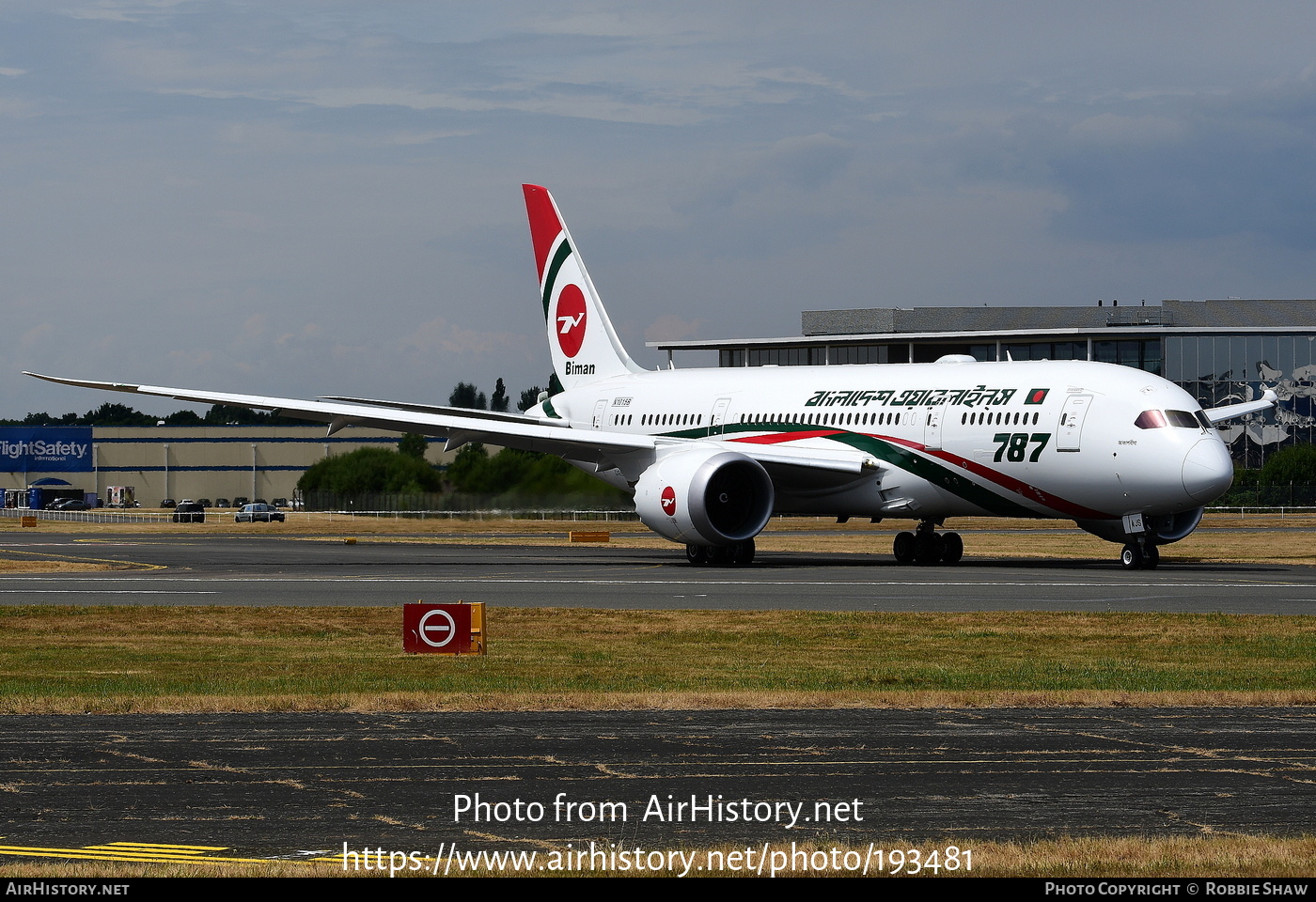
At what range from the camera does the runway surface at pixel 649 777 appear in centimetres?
1028

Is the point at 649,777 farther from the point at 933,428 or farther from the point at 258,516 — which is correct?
the point at 258,516

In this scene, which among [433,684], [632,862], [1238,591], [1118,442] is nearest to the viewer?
[632,862]

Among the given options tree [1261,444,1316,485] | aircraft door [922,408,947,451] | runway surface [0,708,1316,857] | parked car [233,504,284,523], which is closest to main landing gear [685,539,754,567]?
aircraft door [922,408,947,451]

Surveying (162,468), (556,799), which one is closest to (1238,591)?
(556,799)

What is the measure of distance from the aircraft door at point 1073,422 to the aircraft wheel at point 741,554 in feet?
26.6

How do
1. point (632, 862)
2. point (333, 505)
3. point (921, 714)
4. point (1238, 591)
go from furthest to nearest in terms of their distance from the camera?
point (333, 505)
point (1238, 591)
point (921, 714)
point (632, 862)

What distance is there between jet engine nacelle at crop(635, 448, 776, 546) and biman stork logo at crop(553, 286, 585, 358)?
1286cm

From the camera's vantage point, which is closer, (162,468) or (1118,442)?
(1118,442)

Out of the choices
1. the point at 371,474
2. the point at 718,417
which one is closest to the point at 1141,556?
the point at 718,417

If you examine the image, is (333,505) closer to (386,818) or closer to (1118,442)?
(1118,442)

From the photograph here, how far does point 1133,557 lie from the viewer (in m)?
36.9

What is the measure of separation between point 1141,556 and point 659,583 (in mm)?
11027

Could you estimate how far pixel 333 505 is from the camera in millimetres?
80688
